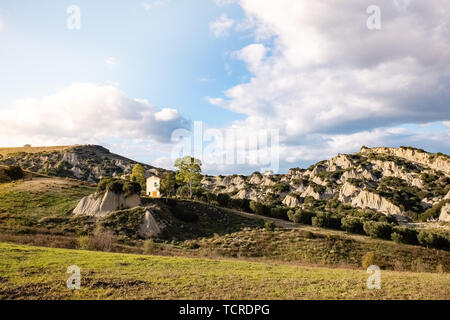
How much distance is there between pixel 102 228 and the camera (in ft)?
156

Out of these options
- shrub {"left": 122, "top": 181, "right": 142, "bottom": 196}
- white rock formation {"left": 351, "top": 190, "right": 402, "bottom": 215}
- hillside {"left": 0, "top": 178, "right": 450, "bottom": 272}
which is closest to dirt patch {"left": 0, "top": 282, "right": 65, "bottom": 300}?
hillside {"left": 0, "top": 178, "right": 450, "bottom": 272}

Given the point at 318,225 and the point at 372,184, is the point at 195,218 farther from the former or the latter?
the point at 372,184

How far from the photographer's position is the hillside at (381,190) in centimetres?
13038

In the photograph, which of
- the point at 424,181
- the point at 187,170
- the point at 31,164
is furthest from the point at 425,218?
the point at 31,164

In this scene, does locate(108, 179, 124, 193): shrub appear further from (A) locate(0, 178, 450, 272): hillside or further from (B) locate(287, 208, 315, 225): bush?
(B) locate(287, 208, 315, 225): bush

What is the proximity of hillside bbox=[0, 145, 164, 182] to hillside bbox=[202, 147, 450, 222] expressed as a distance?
8639 cm

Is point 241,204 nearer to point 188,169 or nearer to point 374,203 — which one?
point 188,169

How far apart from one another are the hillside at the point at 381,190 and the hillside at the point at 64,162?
8639 centimetres

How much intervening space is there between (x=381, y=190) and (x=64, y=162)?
177707mm

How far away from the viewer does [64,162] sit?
494 feet

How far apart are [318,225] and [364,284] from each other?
51.5 metres

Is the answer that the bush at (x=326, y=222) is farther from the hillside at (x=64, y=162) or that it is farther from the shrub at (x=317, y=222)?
the hillside at (x=64, y=162)

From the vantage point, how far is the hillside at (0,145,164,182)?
141000 millimetres

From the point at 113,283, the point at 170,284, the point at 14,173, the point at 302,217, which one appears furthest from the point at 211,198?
the point at 113,283
